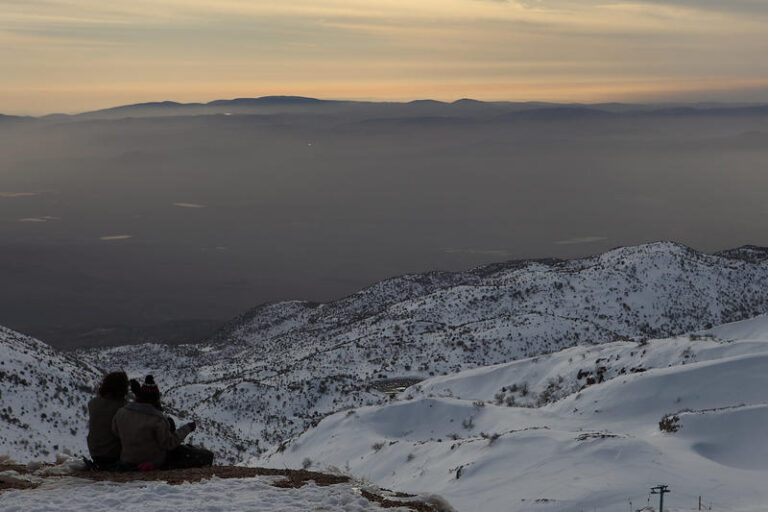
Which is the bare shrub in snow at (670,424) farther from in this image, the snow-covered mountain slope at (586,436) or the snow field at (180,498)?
the snow field at (180,498)

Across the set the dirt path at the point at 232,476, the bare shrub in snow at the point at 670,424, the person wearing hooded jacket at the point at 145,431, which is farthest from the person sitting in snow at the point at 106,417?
the bare shrub in snow at the point at 670,424

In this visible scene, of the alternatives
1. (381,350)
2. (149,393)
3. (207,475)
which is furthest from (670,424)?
(381,350)

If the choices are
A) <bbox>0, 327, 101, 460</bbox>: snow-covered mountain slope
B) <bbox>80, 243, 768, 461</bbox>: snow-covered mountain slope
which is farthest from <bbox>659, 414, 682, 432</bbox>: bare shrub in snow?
<bbox>0, 327, 101, 460</bbox>: snow-covered mountain slope

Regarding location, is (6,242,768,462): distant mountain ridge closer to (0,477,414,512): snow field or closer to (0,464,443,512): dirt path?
(0,464,443,512): dirt path

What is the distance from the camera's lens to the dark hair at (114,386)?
12.2 m

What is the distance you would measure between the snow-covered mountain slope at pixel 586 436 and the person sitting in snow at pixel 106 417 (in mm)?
7560

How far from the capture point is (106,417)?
12.3 m

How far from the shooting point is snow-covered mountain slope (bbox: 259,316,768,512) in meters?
15.9

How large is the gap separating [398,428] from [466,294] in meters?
61.2

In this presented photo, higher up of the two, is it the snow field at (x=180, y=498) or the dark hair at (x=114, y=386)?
the dark hair at (x=114, y=386)

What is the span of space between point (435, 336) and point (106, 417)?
196 ft

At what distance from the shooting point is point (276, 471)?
13.0 metres

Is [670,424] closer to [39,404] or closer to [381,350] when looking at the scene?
[39,404]

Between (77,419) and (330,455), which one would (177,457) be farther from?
(77,419)
